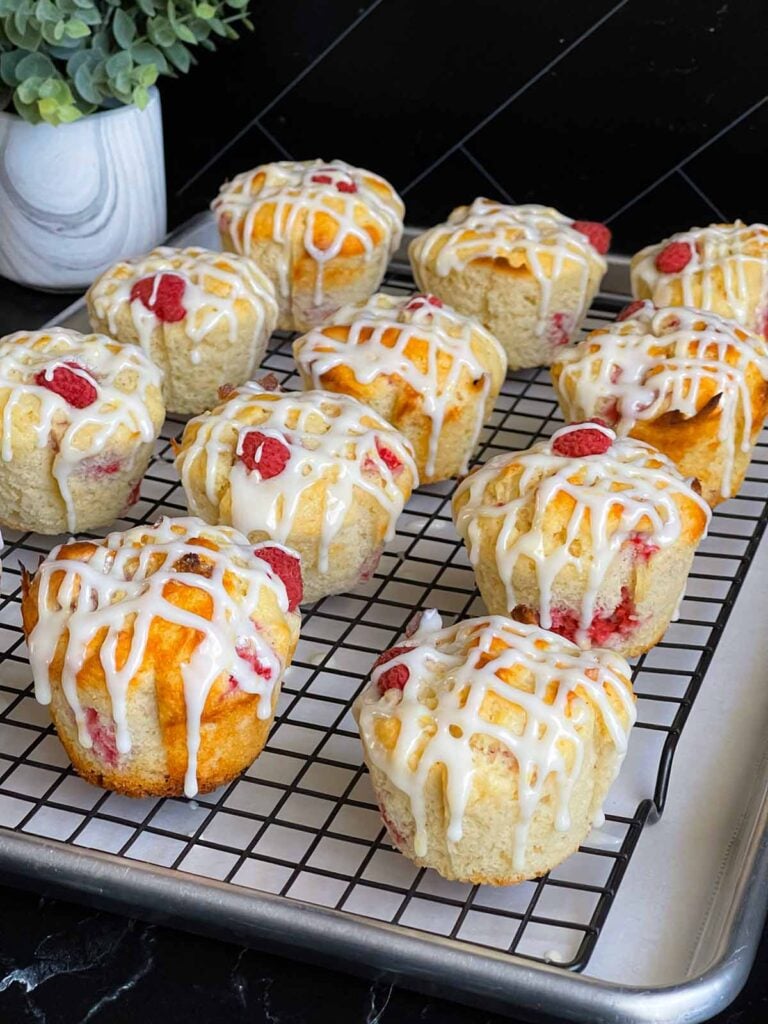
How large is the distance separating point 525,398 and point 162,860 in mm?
1560

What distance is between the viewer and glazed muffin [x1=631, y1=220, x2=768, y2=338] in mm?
3107

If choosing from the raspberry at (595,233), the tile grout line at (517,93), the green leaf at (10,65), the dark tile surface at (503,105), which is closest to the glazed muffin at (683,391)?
the raspberry at (595,233)

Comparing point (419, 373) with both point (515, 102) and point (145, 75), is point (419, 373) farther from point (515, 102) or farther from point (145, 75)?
point (515, 102)

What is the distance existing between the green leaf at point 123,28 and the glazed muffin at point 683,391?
1292mm

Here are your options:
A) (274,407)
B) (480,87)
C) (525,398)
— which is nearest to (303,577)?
(274,407)

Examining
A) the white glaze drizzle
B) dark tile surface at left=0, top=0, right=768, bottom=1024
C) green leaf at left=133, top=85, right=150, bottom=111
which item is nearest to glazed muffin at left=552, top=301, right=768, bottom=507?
the white glaze drizzle

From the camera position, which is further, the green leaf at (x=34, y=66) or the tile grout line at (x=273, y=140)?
the tile grout line at (x=273, y=140)

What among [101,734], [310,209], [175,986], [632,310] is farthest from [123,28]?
[175,986]

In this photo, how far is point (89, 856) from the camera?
1.93m

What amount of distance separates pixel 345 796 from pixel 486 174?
2.17 m

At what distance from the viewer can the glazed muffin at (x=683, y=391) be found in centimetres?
273

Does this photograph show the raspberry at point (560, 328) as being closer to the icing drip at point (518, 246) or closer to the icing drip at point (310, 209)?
the icing drip at point (518, 246)

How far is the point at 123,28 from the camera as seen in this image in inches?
130

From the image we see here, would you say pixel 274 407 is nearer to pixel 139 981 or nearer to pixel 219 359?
pixel 219 359
